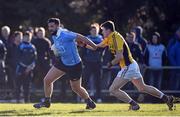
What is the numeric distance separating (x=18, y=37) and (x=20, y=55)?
2.08 ft

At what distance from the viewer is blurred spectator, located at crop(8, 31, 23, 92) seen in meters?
21.8

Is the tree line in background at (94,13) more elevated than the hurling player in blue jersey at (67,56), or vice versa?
the tree line in background at (94,13)

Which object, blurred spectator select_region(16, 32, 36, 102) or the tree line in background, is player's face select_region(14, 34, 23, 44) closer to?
blurred spectator select_region(16, 32, 36, 102)

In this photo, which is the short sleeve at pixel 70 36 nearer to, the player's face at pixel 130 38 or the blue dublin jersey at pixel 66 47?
the blue dublin jersey at pixel 66 47

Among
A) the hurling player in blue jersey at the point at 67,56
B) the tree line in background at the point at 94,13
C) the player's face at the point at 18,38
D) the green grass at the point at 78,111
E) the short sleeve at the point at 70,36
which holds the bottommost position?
the green grass at the point at 78,111

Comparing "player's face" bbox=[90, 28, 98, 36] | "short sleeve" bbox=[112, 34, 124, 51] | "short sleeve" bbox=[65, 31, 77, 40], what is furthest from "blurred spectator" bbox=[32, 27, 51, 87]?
"short sleeve" bbox=[112, 34, 124, 51]

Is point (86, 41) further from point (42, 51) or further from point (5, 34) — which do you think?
point (5, 34)

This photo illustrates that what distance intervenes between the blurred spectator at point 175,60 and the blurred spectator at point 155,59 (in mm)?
234

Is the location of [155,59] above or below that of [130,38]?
below

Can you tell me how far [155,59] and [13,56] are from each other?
4249mm

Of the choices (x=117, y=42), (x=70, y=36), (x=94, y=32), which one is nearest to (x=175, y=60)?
(x=94, y=32)

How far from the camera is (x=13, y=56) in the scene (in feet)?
72.2

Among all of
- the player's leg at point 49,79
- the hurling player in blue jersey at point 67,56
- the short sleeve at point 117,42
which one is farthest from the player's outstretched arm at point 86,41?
the player's leg at point 49,79

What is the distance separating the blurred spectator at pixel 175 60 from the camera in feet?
72.4
